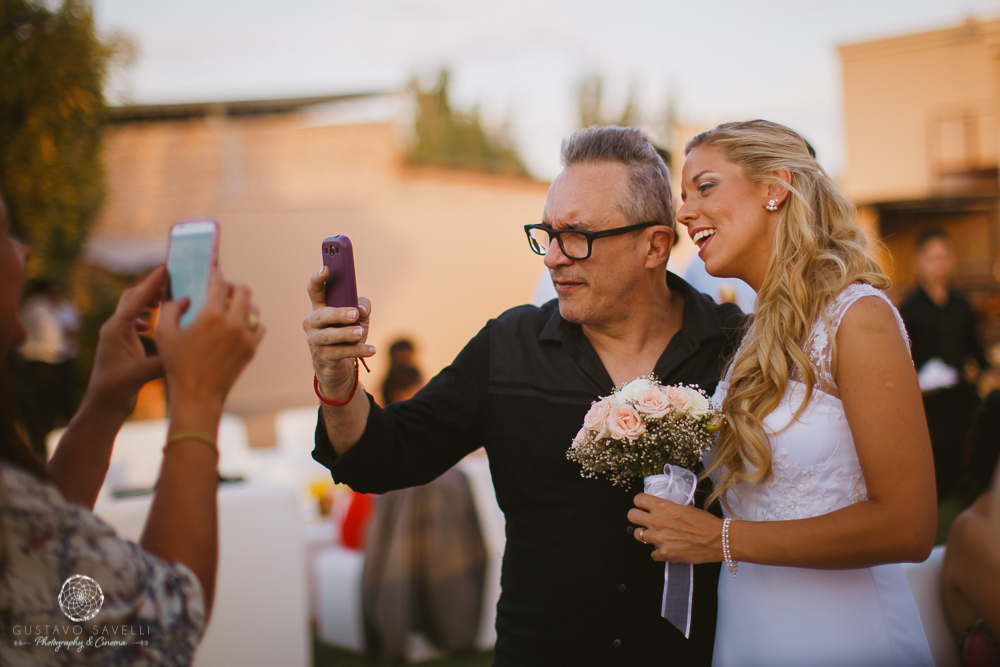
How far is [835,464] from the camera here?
2.08m

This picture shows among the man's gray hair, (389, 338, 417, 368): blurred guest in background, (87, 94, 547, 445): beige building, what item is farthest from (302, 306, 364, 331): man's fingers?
(87, 94, 547, 445): beige building

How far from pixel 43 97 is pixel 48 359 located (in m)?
6.87

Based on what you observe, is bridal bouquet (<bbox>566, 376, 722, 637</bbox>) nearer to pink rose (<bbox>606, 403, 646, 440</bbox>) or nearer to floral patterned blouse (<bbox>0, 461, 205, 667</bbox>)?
pink rose (<bbox>606, 403, 646, 440</bbox>)

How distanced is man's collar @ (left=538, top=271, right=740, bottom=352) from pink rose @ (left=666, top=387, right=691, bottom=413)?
0.44 metres

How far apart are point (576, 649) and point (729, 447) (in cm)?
74

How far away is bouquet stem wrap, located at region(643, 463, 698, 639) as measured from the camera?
2.06m

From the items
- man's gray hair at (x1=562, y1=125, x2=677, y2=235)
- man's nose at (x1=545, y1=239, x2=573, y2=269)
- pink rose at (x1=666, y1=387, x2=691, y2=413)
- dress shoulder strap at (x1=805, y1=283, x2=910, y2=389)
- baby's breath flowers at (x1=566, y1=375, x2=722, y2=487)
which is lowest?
baby's breath flowers at (x1=566, y1=375, x2=722, y2=487)

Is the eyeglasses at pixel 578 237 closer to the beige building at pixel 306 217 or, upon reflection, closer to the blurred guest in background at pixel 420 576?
the blurred guest in background at pixel 420 576

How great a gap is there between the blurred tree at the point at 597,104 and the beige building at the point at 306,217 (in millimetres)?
17750

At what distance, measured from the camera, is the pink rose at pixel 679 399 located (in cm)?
201

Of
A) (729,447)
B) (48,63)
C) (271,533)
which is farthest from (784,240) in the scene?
(48,63)

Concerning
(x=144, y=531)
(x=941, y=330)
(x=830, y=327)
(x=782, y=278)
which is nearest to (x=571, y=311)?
(x=782, y=278)

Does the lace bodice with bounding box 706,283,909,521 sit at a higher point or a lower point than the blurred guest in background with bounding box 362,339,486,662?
higher

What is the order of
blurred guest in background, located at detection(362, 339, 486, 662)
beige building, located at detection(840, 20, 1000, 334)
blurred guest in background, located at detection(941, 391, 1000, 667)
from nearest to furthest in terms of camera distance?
blurred guest in background, located at detection(941, 391, 1000, 667) < blurred guest in background, located at detection(362, 339, 486, 662) < beige building, located at detection(840, 20, 1000, 334)
